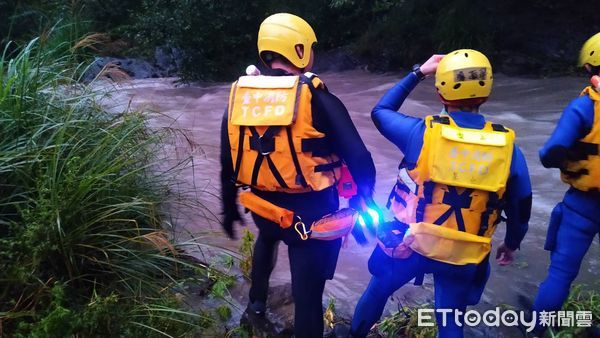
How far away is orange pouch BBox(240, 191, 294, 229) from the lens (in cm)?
277

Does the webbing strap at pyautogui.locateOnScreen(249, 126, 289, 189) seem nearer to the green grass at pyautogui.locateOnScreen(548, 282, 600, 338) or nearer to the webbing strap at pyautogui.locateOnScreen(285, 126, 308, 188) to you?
the webbing strap at pyautogui.locateOnScreen(285, 126, 308, 188)

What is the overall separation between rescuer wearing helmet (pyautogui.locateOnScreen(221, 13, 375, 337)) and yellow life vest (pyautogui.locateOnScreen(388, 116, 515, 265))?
26 centimetres

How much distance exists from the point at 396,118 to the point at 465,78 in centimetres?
40

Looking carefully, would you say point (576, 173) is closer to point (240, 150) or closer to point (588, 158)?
point (588, 158)

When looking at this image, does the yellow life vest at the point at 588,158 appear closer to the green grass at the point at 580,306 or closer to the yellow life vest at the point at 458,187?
the yellow life vest at the point at 458,187

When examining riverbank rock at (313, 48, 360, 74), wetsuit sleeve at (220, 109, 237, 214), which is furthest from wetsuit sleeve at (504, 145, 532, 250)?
riverbank rock at (313, 48, 360, 74)

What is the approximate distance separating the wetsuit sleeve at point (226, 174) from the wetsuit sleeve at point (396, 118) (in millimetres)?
777

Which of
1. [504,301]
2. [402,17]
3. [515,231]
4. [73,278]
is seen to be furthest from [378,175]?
[402,17]

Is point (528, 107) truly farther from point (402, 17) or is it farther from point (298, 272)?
point (298, 272)

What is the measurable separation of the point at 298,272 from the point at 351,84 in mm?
11081

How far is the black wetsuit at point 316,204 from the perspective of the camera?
2646 mm

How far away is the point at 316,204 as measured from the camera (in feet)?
9.30

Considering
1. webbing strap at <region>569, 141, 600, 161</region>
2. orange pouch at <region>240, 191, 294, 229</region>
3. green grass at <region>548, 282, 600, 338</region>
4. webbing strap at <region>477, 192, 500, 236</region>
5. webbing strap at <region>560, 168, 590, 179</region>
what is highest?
webbing strap at <region>569, 141, 600, 161</region>

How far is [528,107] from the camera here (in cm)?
981
